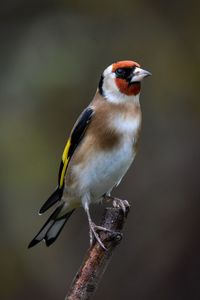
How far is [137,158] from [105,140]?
253 cm

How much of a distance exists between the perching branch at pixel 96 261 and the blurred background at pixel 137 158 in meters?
2.53

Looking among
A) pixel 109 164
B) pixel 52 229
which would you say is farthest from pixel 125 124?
pixel 52 229

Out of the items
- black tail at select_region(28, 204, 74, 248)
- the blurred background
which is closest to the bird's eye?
black tail at select_region(28, 204, 74, 248)

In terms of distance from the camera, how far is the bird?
4.68m

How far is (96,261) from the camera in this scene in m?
3.68

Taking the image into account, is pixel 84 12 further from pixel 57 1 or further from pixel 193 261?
pixel 193 261

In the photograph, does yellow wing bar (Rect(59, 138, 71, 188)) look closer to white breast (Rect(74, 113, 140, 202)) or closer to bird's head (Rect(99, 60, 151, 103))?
white breast (Rect(74, 113, 140, 202))

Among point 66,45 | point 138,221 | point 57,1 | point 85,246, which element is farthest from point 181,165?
point 57,1

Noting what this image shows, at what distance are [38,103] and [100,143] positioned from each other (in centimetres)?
272

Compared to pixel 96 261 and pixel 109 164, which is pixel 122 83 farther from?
pixel 96 261

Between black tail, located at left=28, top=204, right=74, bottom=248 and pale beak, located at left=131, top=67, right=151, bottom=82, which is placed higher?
pale beak, located at left=131, top=67, right=151, bottom=82

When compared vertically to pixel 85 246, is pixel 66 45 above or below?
above

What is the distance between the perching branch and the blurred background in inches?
99.8

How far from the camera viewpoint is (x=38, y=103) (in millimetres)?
7320
